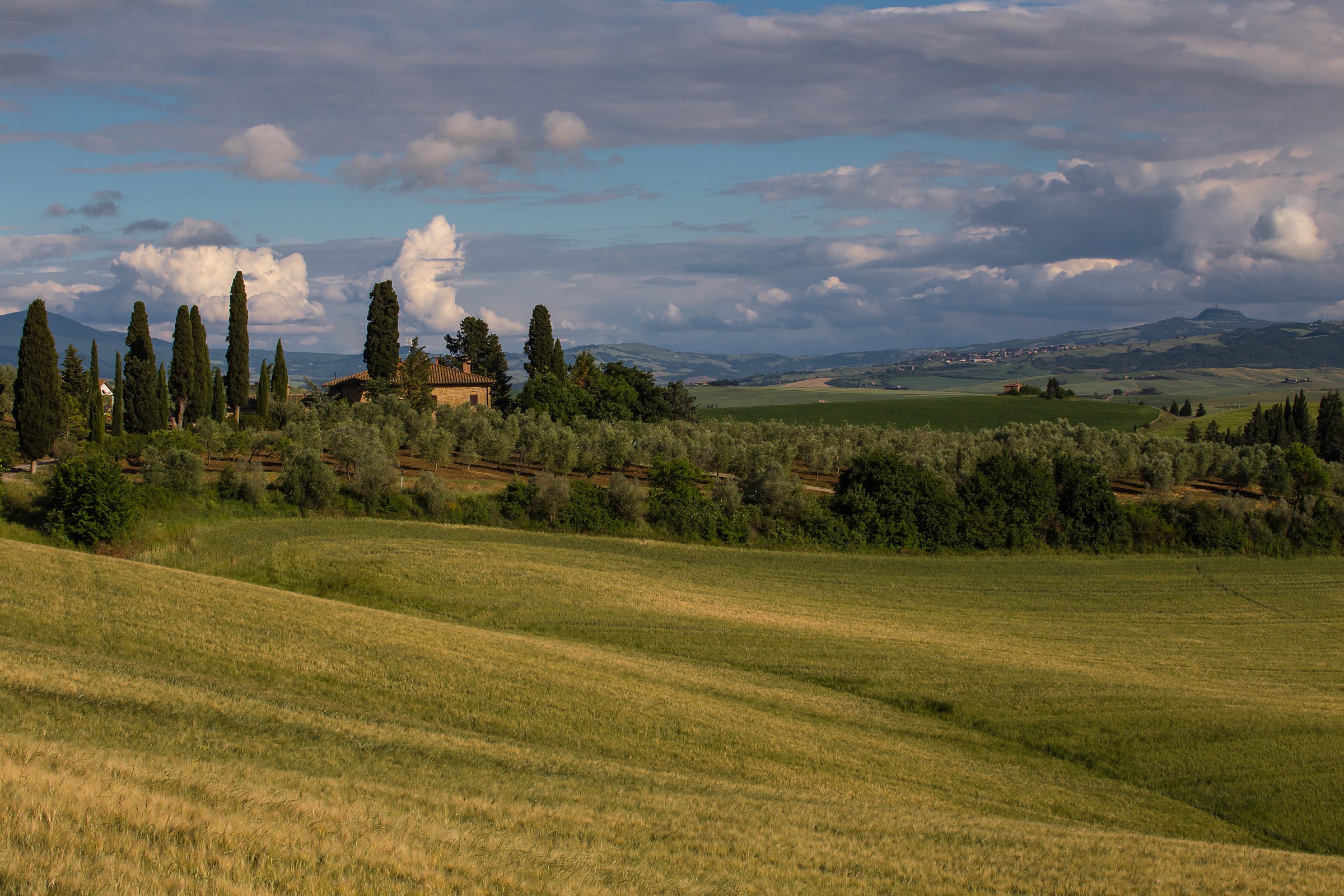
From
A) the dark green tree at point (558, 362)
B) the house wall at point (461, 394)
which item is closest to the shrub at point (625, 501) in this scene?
the house wall at point (461, 394)

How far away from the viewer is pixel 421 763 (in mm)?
12797

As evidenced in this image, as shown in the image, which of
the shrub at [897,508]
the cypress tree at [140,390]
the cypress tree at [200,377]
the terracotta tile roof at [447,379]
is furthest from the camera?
the terracotta tile roof at [447,379]

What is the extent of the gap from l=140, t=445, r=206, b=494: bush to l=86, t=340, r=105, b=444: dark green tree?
511 inches

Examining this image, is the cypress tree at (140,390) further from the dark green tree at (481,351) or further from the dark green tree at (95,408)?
the dark green tree at (481,351)

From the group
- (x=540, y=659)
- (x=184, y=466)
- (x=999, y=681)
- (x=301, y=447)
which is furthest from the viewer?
(x=301, y=447)

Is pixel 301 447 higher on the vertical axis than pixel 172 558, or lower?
higher

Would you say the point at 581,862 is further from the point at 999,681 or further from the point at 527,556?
the point at 527,556

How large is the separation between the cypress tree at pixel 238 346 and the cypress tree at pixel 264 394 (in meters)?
1.01

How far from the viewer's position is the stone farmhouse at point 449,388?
80.1m

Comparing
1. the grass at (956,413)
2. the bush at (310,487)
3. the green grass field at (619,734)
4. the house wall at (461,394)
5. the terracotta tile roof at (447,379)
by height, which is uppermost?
the terracotta tile roof at (447,379)

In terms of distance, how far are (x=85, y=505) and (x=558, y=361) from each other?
180 ft

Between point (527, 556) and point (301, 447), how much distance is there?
17085mm

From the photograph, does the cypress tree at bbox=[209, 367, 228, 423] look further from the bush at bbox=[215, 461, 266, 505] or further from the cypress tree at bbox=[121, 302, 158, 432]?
the bush at bbox=[215, 461, 266, 505]

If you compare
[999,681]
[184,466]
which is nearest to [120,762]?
[999,681]
